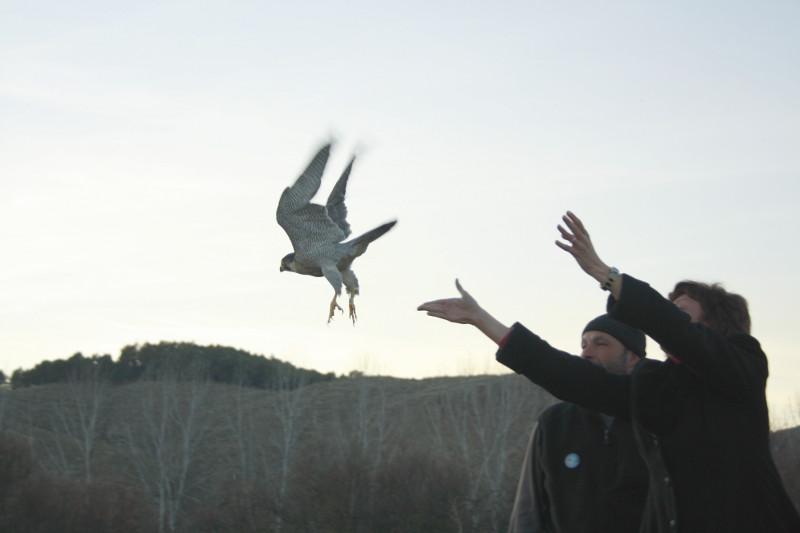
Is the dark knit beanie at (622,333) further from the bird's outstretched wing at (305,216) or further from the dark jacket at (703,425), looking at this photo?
the bird's outstretched wing at (305,216)

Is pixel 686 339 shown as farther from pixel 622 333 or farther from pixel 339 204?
pixel 339 204

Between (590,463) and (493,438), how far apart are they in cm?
2882

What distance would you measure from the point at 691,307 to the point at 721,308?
0.10 m

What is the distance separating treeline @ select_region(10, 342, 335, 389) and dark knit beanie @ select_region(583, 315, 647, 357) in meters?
43.5

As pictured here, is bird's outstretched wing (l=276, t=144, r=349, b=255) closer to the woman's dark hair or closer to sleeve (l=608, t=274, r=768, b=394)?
the woman's dark hair

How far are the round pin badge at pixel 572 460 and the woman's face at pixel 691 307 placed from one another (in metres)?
0.76

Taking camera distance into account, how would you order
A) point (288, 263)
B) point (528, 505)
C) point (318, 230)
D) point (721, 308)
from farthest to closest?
1. point (318, 230)
2. point (288, 263)
3. point (528, 505)
4. point (721, 308)

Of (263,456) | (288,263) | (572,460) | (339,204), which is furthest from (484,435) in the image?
(572,460)

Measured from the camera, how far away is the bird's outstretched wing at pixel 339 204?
7251 millimetres

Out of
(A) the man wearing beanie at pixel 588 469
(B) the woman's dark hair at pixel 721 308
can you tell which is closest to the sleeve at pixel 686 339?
(B) the woman's dark hair at pixel 721 308

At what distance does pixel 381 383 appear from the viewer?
52.6 m

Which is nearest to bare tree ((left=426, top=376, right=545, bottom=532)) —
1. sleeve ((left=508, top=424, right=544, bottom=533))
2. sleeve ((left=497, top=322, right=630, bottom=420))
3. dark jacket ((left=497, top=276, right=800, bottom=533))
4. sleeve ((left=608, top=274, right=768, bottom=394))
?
sleeve ((left=508, top=424, right=544, bottom=533))

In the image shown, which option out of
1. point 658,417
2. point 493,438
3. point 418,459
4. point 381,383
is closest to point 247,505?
point 418,459

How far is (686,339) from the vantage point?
263 centimetres
